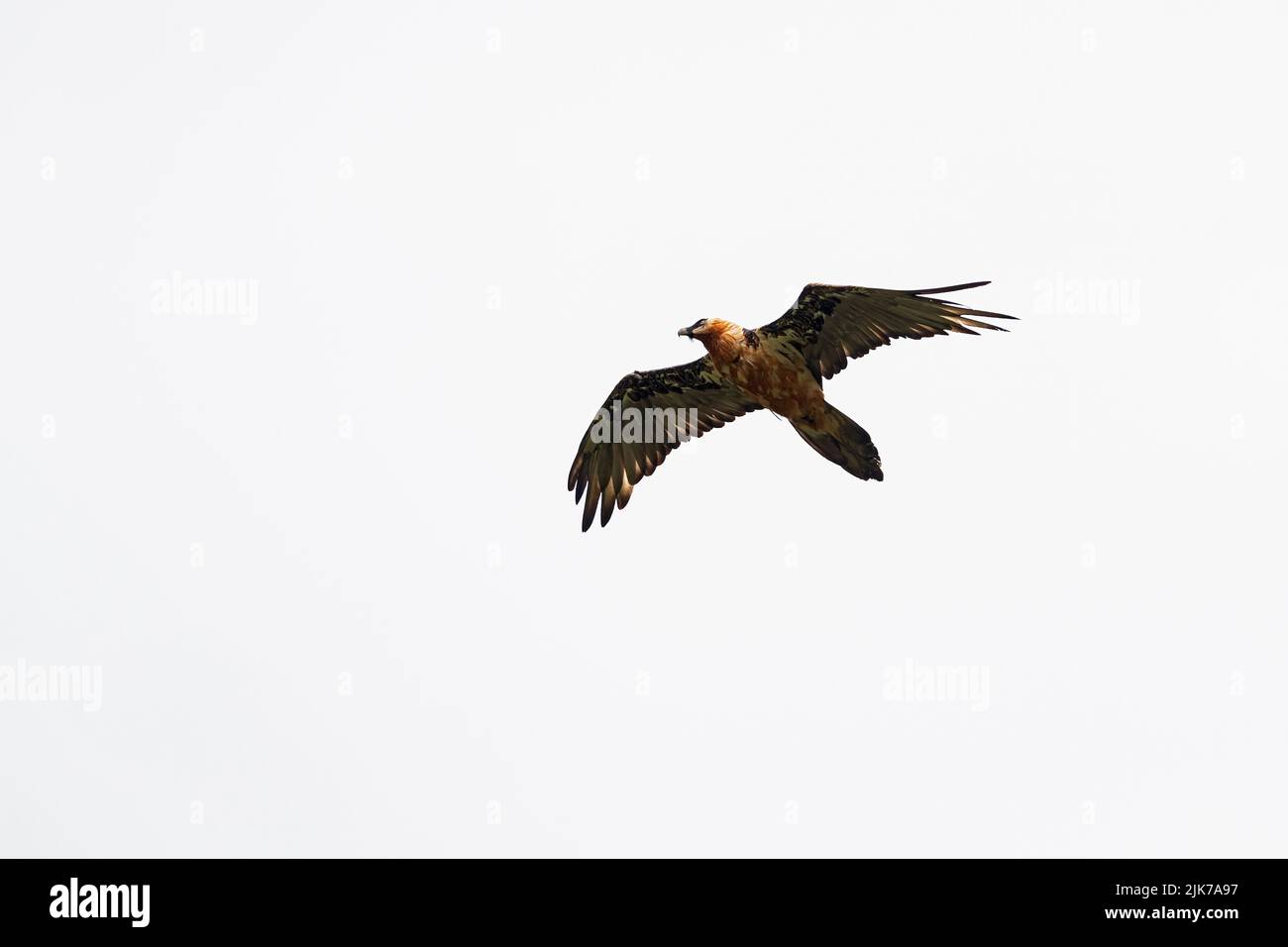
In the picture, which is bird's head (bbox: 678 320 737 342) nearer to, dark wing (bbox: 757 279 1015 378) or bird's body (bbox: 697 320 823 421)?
bird's body (bbox: 697 320 823 421)

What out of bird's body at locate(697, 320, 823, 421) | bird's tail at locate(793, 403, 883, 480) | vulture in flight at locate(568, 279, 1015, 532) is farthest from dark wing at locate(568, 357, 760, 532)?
bird's tail at locate(793, 403, 883, 480)

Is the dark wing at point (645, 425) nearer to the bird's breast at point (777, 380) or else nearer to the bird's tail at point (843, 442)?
the bird's breast at point (777, 380)

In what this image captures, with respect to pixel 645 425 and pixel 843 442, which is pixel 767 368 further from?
pixel 645 425

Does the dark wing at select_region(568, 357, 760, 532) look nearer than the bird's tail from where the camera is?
No

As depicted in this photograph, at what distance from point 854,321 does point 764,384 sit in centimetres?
160

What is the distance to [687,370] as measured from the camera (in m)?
25.2

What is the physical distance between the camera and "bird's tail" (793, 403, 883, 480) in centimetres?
2312

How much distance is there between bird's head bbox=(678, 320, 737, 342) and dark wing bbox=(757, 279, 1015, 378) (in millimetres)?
601

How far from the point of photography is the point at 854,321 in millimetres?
22938

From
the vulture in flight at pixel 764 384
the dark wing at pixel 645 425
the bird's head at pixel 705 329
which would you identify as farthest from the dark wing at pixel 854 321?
the dark wing at pixel 645 425

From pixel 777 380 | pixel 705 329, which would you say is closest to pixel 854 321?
pixel 777 380
